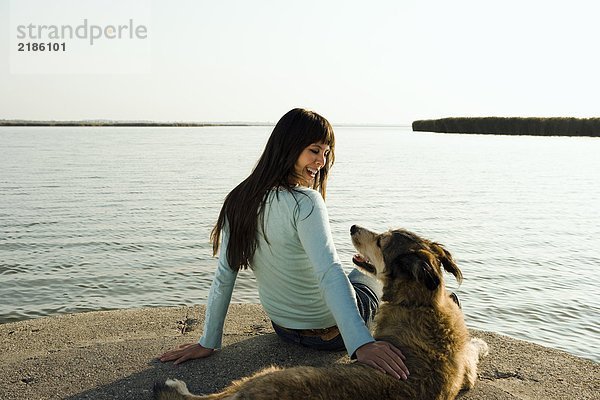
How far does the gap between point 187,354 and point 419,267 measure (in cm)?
250

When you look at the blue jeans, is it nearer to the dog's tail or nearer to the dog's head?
the dog's head

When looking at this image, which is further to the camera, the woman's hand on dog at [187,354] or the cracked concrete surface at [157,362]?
the woman's hand on dog at [187,354]

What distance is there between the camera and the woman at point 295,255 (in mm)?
4336

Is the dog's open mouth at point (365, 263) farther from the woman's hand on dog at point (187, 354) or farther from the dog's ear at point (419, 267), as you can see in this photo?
the woman's hand on dog at point (187, 354)

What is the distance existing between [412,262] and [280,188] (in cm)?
120

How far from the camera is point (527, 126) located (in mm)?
78250

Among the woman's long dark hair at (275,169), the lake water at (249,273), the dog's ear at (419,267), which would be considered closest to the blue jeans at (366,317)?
the dog's ear at (419,267)

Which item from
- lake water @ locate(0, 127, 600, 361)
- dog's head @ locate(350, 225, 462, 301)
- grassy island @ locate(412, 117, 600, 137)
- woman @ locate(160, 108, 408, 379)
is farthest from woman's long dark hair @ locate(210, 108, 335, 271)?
grassy island @ locate(412, 117, 600, 137)

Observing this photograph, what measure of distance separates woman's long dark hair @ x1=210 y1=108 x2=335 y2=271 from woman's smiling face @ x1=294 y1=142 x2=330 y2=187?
1.4 inches

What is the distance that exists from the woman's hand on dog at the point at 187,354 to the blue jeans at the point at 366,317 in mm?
720

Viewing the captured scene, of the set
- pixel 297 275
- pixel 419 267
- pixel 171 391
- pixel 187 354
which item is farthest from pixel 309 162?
pixel 187 354

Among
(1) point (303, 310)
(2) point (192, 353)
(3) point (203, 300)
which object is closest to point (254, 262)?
(1) point (303, 310)

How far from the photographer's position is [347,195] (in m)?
21.8

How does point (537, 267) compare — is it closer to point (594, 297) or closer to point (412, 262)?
point (594, 297)
